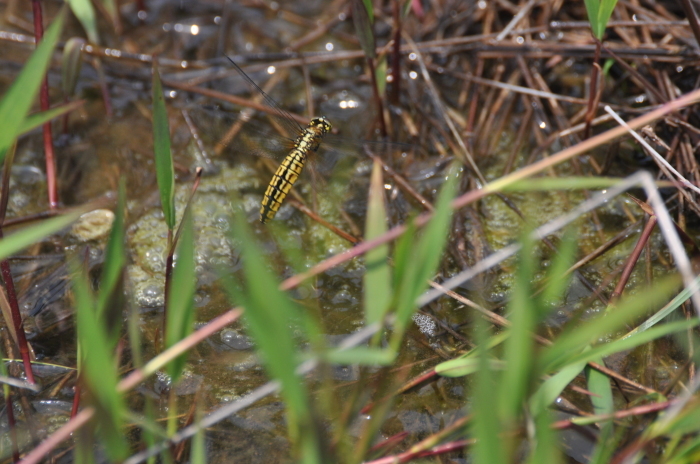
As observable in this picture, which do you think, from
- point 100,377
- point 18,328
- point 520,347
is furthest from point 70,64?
point 520,347

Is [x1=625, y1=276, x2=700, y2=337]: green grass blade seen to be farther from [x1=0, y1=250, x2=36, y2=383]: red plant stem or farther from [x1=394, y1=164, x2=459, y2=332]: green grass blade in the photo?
[x1=0, y1=250, x2=36, y2=383]: red plant stem

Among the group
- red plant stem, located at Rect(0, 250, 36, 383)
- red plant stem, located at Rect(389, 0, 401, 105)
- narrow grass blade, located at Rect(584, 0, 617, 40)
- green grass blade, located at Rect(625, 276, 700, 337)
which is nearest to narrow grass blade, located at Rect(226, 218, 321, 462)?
red plant stem, located at Rect(0, 250, 36, 383)

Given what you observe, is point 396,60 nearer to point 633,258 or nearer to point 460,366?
point 633,258

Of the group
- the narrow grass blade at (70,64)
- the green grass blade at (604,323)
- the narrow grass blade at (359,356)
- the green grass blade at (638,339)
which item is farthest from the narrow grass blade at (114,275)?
the narrow grass blade at (70,64)

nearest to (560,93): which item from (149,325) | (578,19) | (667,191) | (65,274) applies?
(578,19)

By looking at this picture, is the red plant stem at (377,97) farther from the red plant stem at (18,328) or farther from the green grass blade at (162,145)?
the red plant stem at (18,328)

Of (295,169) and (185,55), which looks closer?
(295,169)

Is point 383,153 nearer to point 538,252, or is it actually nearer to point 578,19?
point 538,252

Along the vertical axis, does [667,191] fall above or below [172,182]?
below

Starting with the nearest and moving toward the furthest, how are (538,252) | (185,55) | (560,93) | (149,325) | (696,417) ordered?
(696,417) → (149,325) → (538,252) → (560,93) → (185,55)
